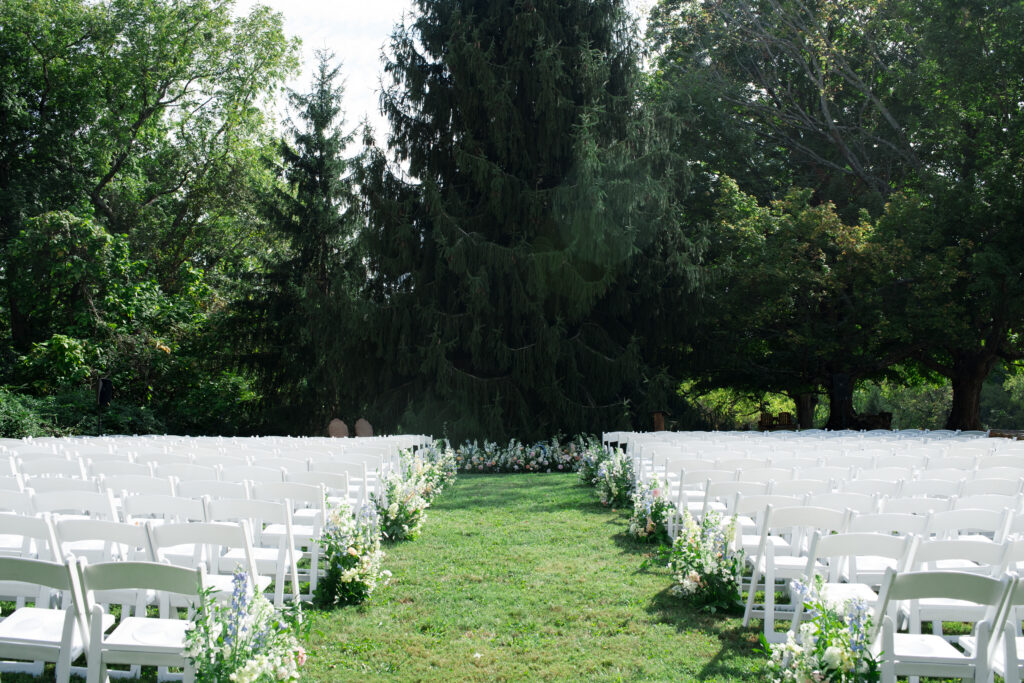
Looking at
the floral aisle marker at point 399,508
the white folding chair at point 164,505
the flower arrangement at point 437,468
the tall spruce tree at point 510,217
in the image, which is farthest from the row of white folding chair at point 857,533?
the tall spruce tree at point 510,217

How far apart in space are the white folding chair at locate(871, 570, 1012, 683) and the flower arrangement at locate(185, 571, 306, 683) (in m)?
2.37

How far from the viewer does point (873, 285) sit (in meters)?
22.7

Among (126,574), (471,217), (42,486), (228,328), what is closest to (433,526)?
(42,486)

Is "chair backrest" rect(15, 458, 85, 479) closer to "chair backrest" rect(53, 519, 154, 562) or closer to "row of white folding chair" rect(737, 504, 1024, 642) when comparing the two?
"chair backrest" rect(53, 519, 154, 562)

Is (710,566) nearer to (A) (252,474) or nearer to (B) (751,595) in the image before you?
(B) (751,595)

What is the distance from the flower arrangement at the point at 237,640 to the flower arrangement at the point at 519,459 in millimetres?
13567

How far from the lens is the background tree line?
20172 mm

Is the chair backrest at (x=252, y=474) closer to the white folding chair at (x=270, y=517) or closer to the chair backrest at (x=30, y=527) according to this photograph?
the white folding chair at (x=270, y=517)

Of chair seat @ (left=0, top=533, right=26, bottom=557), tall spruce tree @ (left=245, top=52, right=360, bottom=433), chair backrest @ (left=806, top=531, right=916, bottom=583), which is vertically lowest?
chair seat @ (left=0, top=533, right=26, bottom=557)

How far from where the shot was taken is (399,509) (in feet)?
25.9

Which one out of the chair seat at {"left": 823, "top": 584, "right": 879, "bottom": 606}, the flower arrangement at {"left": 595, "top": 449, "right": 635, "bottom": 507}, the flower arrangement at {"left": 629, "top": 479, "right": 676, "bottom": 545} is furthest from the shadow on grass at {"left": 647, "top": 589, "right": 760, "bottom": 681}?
the flower arrangement at {"left": 595, "top": 449, "right": 635, "bottom": 507}

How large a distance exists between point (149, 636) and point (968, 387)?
24818 millimetres

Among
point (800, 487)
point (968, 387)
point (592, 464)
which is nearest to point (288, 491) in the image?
point (800, 487)

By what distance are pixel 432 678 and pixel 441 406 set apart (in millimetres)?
15981
